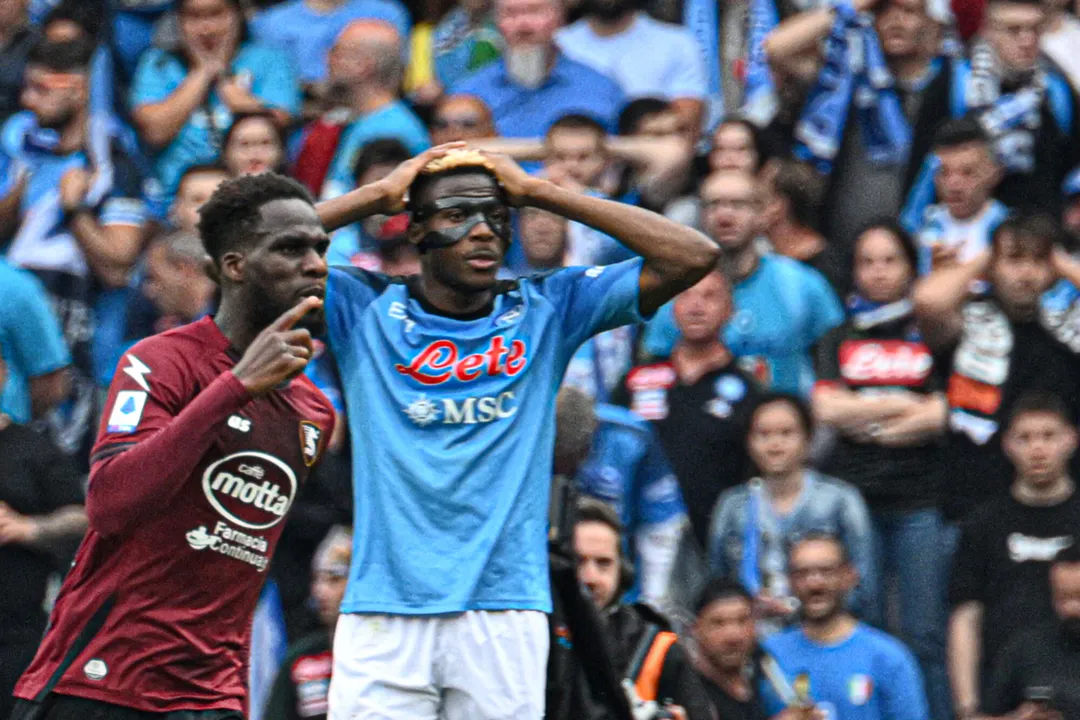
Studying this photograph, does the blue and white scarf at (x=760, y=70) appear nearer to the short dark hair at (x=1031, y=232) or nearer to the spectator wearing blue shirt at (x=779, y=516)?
the short dark hair at (x=1031, y=232)

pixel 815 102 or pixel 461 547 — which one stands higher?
pixel 815 102

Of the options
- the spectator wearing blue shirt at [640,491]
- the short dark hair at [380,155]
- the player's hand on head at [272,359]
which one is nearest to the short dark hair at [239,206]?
the player's hand on head at [272,359]

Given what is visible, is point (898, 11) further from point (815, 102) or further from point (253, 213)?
point (253, 213)

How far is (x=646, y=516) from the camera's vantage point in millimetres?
9742

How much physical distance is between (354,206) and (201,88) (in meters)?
5.30

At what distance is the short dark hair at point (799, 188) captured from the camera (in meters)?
11.0

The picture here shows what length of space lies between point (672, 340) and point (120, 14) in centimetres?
387

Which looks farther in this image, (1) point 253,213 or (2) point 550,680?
(2) point 550,680

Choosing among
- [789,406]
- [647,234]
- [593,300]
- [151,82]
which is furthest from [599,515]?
[151,82]

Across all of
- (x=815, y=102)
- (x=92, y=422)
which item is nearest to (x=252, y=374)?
(x=92, y=422)

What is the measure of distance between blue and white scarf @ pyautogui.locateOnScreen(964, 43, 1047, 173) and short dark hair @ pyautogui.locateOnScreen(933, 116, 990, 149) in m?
0.30

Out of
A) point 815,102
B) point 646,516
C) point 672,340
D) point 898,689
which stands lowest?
point 898,689

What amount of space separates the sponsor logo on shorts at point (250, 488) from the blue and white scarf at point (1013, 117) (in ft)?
20.0

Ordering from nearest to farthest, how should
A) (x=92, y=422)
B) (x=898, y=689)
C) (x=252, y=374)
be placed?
(x=252, y=374) → (x=898, y=689) → (x=92, y=422)
